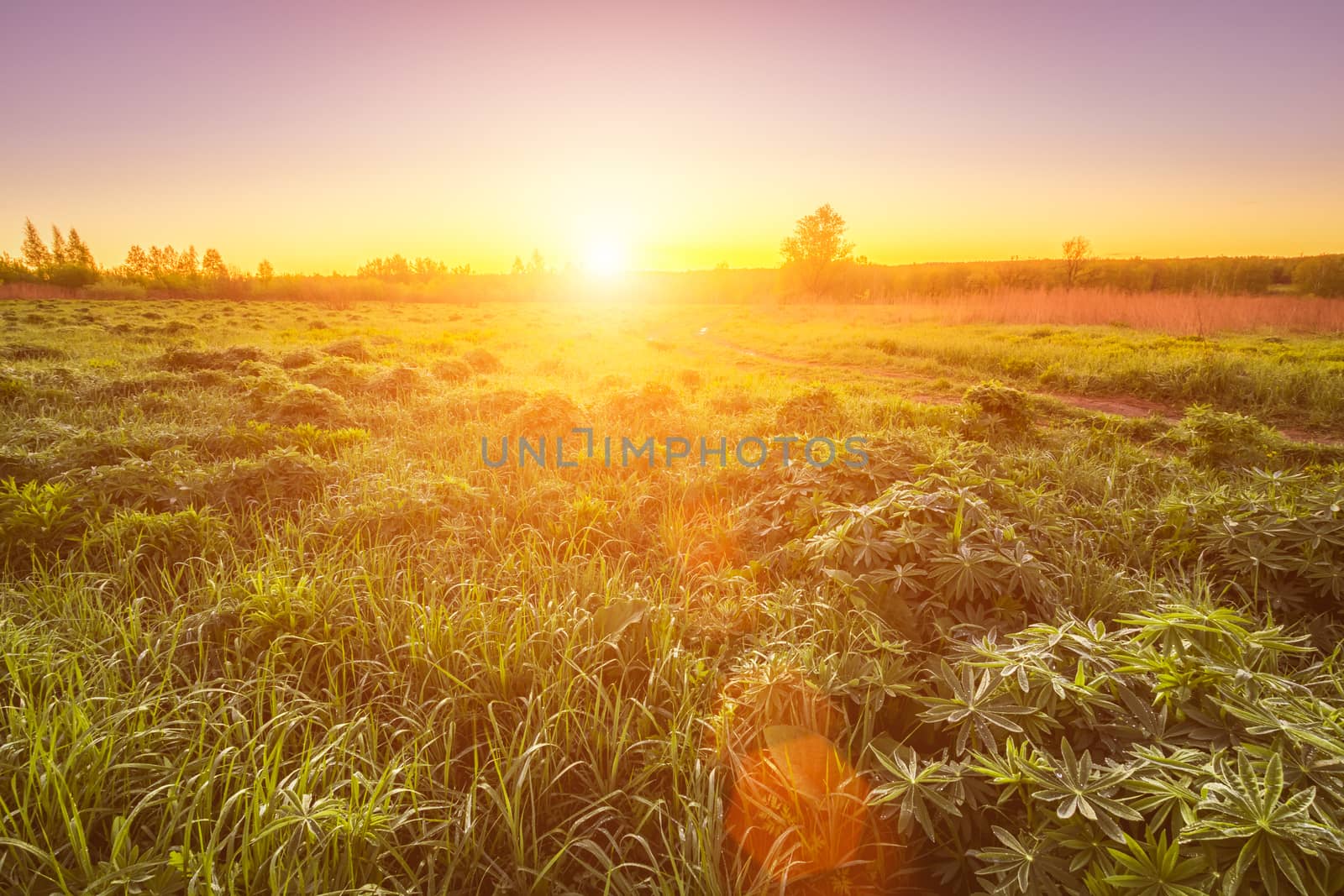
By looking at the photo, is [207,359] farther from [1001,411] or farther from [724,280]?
[724,280]

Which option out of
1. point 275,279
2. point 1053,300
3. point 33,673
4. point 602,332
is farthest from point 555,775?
point 275,279

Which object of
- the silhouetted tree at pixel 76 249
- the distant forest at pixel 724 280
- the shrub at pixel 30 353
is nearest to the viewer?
the shrub at pixel 30 353

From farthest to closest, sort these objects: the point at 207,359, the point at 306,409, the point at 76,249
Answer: the point at 76,249 < the point at 207,359 < the point at 306,409

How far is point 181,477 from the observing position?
12.5ft

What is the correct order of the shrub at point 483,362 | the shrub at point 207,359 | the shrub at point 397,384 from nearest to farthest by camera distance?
the shrub at point 397,384
the shrub at point 207,359
the shrub at point 483,362

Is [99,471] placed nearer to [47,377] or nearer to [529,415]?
[529,415]

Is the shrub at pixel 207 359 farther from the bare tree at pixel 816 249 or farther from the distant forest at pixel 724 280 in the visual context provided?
the bare tree at pixel 816 249

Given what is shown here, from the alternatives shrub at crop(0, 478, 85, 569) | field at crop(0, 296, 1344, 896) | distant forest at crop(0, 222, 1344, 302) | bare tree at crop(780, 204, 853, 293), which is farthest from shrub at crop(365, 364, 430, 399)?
bare tree at crop(780, 204, 853, 293)

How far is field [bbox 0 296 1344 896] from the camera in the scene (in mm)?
1335

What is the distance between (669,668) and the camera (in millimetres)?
2283

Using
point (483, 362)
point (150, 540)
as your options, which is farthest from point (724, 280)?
point (150, 540)

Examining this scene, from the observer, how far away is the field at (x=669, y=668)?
133 centimetres

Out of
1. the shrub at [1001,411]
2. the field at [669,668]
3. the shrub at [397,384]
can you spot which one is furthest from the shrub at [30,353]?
the shrub at [1001,411]

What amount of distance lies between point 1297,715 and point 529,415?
227 inches
